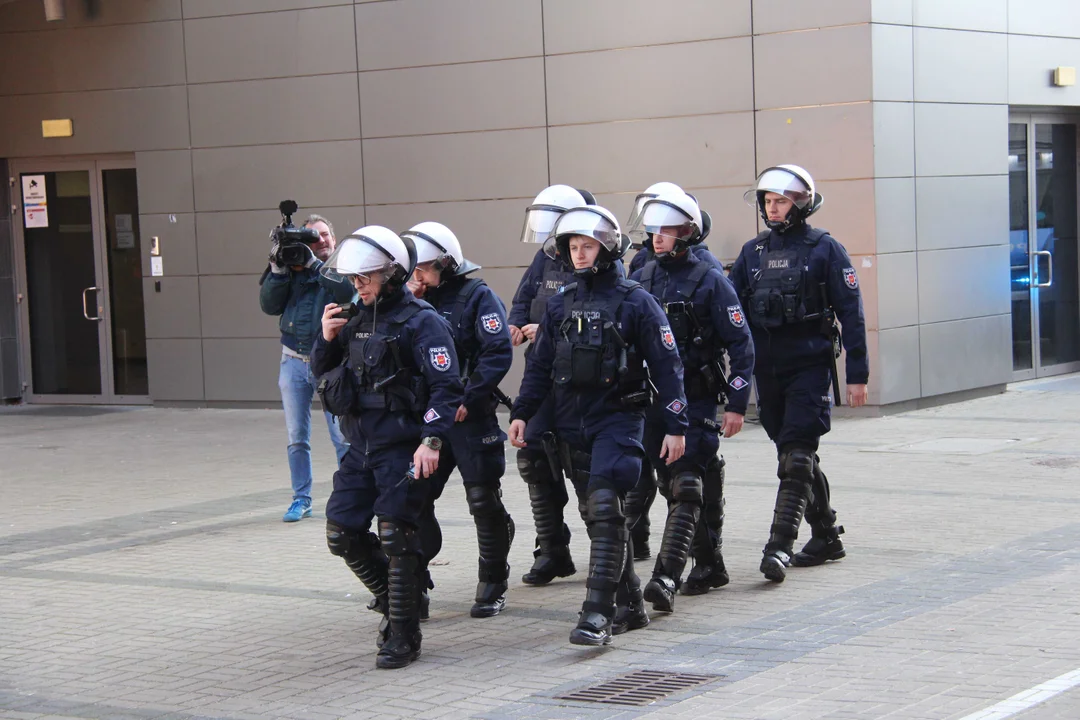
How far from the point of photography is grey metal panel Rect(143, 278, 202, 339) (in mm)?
16656

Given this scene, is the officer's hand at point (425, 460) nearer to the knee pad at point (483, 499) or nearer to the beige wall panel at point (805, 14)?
the knee pad at point (483, 499)

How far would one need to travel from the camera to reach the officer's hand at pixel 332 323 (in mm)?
6383

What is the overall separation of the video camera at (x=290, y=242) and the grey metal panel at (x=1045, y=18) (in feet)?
29.4

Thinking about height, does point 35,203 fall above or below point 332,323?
above

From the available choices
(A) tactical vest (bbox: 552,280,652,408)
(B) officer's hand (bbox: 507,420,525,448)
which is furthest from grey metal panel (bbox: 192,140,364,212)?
(A) tactical vest (bbox: 552,280,652,408)

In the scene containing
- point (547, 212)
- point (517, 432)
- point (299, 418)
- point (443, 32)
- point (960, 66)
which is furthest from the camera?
point (443, 32)

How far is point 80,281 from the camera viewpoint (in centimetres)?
1742

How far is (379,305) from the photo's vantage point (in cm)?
639

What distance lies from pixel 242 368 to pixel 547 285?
8.99m

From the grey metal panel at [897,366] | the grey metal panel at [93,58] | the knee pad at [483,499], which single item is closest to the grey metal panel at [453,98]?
the grey metal panel at [93,58]

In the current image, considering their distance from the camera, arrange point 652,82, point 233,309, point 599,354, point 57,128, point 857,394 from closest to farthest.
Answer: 1. point 599,354
2. point 857,394
3. point 652,82
4. point 233,309
5. point 57,128

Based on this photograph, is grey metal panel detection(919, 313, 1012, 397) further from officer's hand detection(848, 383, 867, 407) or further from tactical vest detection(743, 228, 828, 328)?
tactical vest detection(743, 228, 828, 328)

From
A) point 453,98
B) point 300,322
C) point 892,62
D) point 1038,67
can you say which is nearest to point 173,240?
point 453,98

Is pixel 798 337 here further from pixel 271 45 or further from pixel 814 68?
pixel 271 45
